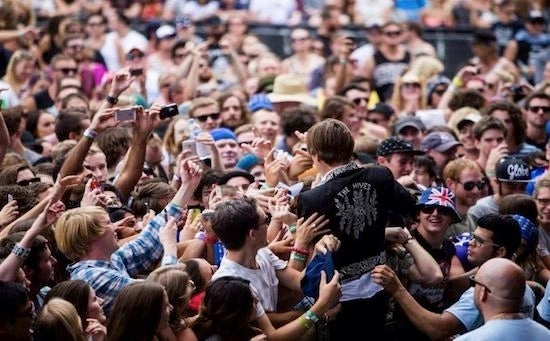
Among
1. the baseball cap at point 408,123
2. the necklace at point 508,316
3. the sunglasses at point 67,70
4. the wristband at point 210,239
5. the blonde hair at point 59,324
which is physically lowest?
the baseball cap at point 408,123

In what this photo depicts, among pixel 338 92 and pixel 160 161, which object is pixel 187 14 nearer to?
pixel 338 92

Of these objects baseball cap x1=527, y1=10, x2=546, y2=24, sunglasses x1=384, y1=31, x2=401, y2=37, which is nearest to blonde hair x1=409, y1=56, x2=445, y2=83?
sunglasses x1=384, y1=31, x2=401, y2=37

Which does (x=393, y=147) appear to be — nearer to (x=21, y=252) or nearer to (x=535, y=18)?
(x=21, y=252)

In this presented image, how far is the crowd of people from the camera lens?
8.08 meters

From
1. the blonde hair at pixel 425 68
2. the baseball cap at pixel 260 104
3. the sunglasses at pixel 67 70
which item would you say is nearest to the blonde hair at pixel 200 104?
the baseball cap at pixel 260 104

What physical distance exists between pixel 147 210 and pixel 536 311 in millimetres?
2751

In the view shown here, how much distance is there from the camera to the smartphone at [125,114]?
10570mm

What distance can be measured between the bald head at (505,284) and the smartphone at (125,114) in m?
3.49

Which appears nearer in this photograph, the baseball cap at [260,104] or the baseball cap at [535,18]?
the baseball cap at [260,104]

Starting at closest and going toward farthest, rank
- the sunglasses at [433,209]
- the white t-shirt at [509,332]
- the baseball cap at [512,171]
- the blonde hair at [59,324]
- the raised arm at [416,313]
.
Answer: the blonde hair at [59,324], the white t-shirt at [509,332], the raised arm at [416,313], the sunglasses at [433,209], the baseball cap at [512,171]

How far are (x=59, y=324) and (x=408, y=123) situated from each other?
6883mm

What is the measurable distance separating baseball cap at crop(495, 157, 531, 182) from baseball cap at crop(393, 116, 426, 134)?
93.0 inches

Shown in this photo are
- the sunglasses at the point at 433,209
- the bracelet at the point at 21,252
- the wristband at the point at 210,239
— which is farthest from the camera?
the sunglasses at the point at 433,209

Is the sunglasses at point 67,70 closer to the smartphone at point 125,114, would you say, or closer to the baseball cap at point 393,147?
the baseball cap at point 393,147
